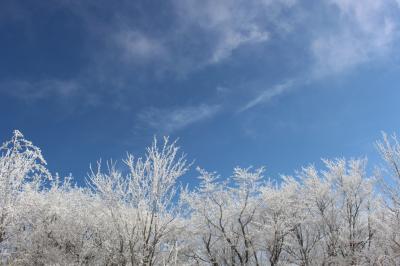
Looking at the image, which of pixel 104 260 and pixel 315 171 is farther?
pixel 315 171

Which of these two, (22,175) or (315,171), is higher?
(315,171)

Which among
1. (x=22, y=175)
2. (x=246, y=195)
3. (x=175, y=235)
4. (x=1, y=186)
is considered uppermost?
(x=246, y=195)

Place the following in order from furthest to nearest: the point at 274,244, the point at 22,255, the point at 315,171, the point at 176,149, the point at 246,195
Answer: the point at 315,171 < the point at 246,195 < the point at 274,244 < the point at 22,255 < the point at 176,149

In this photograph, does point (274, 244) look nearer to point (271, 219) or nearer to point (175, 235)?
point (271, 219)

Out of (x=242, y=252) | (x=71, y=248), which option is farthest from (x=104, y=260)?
(x=242, y=252)

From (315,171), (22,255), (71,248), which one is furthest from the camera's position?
(315,171)

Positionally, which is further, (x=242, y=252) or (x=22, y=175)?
(x=242, y=252)

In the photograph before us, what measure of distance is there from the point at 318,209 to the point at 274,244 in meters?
5.29

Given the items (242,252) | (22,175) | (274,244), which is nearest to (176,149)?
(22,175)

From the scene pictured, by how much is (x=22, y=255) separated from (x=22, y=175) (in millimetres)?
10330

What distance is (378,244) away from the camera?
2244 centimetres

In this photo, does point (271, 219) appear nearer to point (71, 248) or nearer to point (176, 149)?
point (71, 248)

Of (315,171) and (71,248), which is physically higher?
(315,171)

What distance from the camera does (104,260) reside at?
2242 centimetres
